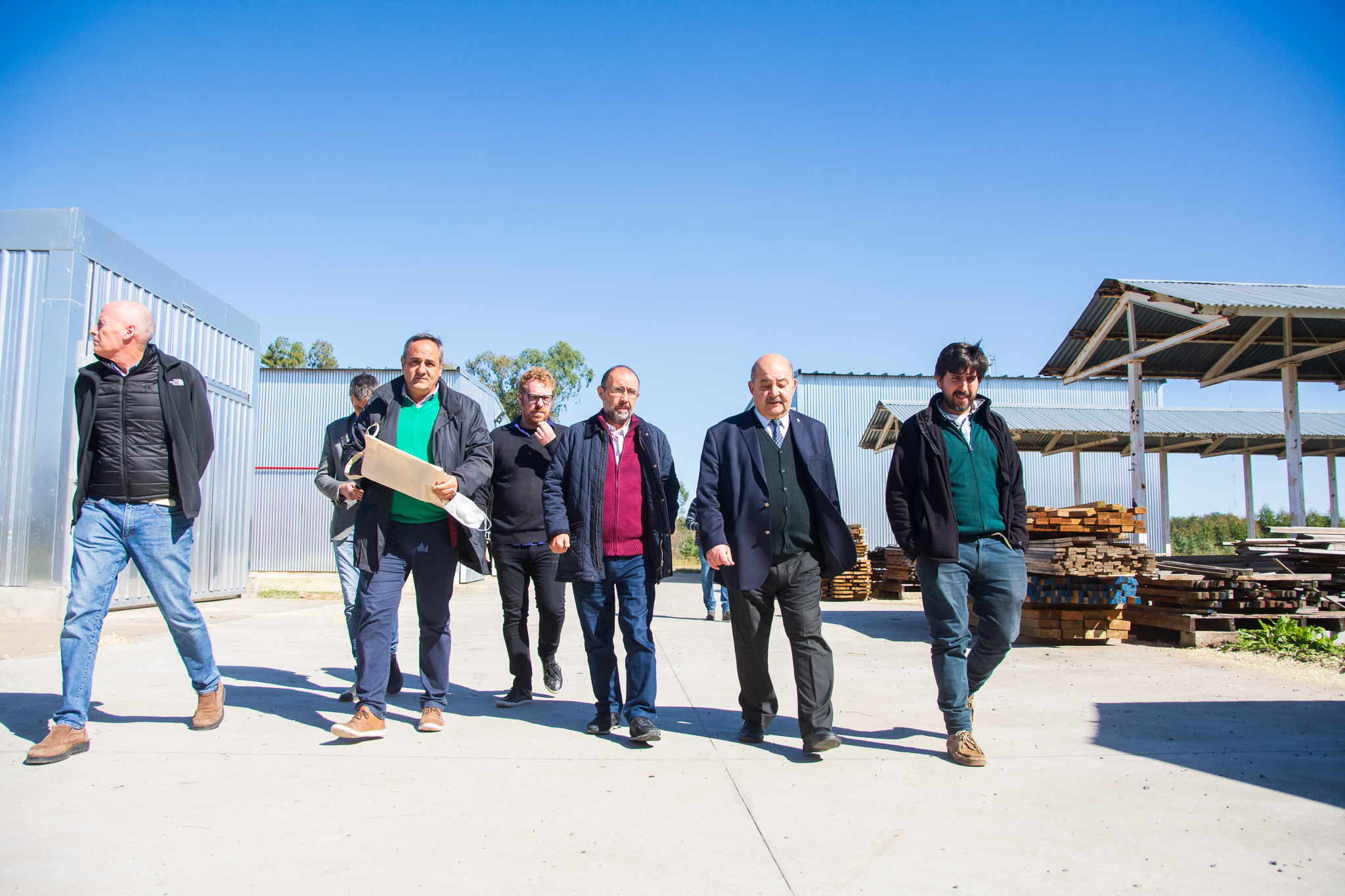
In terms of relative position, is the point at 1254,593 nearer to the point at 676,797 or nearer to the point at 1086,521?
the point at 1086,521

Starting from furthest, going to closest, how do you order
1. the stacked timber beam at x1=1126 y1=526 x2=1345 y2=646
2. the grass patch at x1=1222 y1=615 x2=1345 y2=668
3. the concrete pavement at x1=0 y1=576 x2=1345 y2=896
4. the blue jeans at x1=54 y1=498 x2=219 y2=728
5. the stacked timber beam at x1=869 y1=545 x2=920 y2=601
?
the stacked timber beam at x1=869 y1=545 x2=920 y2=601 < the stacked timber beam at x1=1126 y1=526 x2=1345 y2=646 < the grass patch at x1=1222 y1=615 x2=1345 y2=668 < the blue jeans at x1=54 y1=498 x2=219 y2=728 < the concrete pavement at x1=0 y1=576 x2=1345 y2=896

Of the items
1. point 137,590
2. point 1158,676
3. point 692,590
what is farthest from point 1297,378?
point 137,590

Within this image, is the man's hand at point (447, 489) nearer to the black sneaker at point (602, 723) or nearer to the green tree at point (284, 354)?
the black sneaker at point (602, 723)

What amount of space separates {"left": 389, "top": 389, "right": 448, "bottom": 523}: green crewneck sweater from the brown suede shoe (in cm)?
263

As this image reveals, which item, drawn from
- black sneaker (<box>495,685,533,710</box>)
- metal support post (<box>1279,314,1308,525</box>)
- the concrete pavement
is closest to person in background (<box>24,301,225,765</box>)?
the concrete pavement

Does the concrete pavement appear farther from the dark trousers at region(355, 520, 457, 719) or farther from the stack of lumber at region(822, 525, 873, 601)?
the stack of lumber at region(822, 525, 873, 601)

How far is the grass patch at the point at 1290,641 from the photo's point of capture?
7.11 metres

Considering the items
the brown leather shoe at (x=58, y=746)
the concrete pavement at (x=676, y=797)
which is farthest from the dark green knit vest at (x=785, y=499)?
the brown leather shoe at (x=58, y=746)

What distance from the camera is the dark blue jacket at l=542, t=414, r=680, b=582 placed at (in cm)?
421

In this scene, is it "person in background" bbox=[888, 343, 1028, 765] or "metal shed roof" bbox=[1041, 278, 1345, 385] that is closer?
"person in background" bbox=[888, 343, 1028, 765]

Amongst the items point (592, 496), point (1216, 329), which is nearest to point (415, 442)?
point (592, 496)

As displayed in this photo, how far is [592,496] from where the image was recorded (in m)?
4.27

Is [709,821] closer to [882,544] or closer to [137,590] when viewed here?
[137,590]

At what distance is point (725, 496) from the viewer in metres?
Result: 4.11
